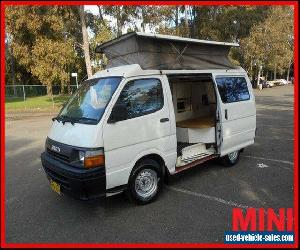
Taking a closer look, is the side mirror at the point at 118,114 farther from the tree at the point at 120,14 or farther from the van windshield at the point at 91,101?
the tree at the point at 120,14

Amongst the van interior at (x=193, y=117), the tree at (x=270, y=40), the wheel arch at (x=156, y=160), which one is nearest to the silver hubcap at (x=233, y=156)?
the van interior at (x=193, y=117)

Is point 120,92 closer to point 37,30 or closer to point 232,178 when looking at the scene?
point 232,178

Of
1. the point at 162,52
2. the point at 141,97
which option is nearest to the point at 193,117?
the point at 162,52

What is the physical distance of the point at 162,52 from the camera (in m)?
5.42

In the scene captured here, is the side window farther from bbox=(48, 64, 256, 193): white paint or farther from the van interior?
the van interior

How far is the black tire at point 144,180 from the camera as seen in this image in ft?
15.9

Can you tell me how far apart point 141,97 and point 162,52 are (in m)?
1.04

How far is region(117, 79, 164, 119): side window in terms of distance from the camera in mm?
4727

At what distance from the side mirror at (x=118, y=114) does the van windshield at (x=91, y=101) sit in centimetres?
15

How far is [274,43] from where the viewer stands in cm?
4003

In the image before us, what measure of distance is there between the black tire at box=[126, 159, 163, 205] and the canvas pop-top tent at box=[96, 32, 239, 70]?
1.63 m

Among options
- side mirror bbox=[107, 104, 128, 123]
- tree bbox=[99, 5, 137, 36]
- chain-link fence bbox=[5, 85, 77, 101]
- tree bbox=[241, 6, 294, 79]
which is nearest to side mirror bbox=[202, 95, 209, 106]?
side mirror bbox=[107, 104, 128, 123]

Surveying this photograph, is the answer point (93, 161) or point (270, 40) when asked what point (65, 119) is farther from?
point (270, 40)

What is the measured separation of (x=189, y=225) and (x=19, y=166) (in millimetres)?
4912
